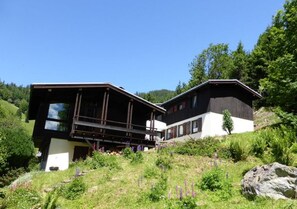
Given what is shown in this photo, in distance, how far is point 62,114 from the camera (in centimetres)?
2850

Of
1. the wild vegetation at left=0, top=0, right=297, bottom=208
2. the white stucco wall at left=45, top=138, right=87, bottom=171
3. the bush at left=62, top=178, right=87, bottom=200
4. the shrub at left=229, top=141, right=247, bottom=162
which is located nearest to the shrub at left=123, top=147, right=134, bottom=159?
the wild vegetation at left=0, top=0, right=297, bottom=208

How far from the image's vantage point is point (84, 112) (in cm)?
2989

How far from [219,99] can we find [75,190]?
86.6 ft

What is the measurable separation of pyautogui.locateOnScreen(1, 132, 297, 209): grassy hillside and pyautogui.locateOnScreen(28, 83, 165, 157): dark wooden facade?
6057 mm

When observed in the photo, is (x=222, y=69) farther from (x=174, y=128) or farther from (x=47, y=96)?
(x=47, y=96)

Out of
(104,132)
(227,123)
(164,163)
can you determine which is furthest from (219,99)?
(164,163)

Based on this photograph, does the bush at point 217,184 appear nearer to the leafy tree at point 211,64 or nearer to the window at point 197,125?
the window at point 197,125

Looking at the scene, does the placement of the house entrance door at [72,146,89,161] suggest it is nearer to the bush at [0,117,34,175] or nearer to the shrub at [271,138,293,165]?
the bush at [0,117,34,175]

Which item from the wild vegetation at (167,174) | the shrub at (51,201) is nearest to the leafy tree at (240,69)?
the wild vegetation at (167,174)

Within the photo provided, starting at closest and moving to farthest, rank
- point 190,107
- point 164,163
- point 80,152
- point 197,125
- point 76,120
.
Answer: point 164,163 → point 76,120 → point 80,152 → point 197,125 → point 190,107

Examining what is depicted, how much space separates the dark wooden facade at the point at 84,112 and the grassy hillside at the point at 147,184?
6.06m

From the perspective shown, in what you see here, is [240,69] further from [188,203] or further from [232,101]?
[188,203]

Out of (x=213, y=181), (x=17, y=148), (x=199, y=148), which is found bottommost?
(x=213, y=181)

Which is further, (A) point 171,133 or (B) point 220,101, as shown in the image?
(A) point 171,133
